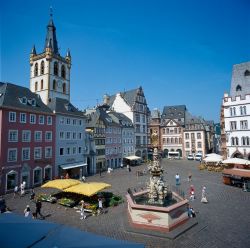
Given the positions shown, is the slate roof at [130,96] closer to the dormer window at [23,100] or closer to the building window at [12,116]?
the dormer window at [23,100]

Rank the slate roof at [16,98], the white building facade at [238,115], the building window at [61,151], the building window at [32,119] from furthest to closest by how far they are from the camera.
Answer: the white building facade at [238,115] < the building window at [61,151] < the building window at [32,119] < the slate roof at [16,98]

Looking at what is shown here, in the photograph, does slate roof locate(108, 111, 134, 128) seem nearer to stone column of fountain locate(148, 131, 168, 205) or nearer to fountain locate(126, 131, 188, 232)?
stone column of fountain locate(148, 131, 168, 205)

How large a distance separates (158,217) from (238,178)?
1971 cm

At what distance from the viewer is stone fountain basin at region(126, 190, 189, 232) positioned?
15570 millimetres

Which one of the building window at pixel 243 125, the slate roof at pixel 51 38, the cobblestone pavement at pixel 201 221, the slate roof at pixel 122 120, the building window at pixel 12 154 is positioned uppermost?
the slate roof at pixel 51 38

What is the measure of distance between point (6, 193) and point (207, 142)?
208 feet

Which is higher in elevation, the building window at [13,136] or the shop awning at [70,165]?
the building window at [13,136]

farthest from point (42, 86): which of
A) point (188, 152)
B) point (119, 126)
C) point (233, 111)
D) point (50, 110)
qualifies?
point (188, 152)

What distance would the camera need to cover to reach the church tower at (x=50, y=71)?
4503cm

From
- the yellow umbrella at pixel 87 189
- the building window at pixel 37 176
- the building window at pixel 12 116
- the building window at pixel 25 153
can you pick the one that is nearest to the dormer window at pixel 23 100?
the building window at pixel 12 116

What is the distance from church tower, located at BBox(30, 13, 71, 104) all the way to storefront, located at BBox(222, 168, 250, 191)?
3341 centimetres

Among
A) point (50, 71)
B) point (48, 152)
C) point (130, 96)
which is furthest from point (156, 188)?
point (130, 96)

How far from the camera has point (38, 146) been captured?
34875 millimetres

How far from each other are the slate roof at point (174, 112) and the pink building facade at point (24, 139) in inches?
2023
